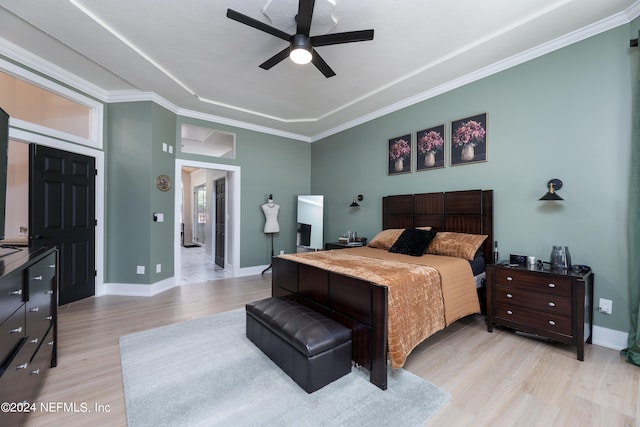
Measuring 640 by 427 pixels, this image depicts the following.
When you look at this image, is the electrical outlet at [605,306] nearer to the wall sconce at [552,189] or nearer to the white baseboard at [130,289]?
the wall sconce at [552,189]

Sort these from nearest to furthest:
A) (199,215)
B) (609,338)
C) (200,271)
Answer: (609,338) < (200,271) < (199,215)

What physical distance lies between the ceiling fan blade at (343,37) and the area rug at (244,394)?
274 centimetres

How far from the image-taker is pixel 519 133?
3.02m

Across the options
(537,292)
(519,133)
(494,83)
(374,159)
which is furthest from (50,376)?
(494,83)

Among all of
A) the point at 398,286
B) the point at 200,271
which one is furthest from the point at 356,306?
the point at 200,271

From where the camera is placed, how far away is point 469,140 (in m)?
3.45

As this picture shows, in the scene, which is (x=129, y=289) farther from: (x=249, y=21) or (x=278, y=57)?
(x=249, y=21)

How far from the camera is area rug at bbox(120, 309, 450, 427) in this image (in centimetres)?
158

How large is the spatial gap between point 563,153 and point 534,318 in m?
1.70

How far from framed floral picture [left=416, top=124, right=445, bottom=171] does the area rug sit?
283cm

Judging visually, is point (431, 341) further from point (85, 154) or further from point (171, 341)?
point (85, 154)

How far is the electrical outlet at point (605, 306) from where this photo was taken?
2414 mm

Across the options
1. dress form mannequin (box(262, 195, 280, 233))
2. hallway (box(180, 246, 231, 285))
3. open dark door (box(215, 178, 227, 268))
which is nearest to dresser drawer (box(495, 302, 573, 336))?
dress form mannequin (box(262, 195, 280, 233))

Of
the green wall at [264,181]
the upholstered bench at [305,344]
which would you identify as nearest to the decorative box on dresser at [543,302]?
the upholstered bench at [305,344]
